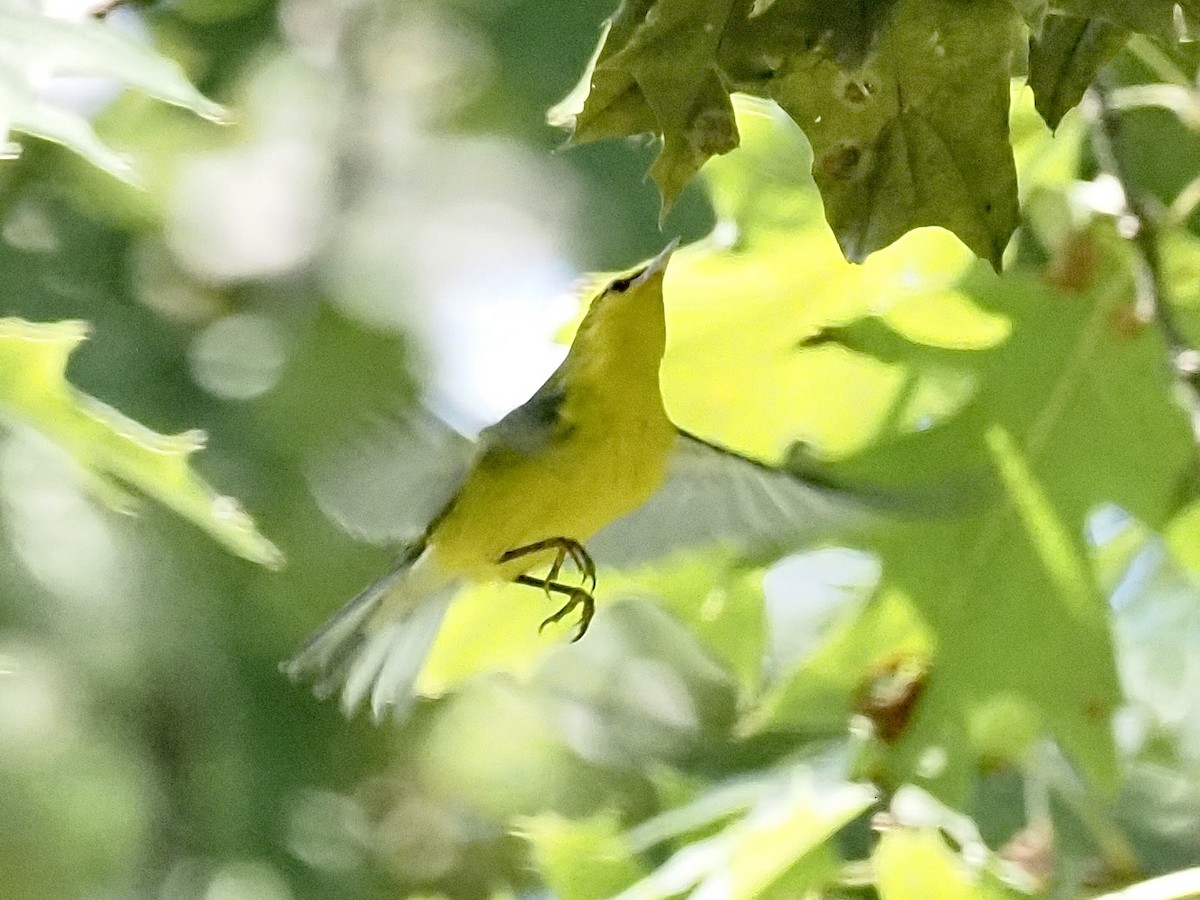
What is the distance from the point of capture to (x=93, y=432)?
0.92 meters

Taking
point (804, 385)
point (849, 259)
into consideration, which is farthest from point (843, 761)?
point (849, 259)

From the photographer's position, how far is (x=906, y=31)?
0.45 metres

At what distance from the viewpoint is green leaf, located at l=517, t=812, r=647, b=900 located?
3.30ft

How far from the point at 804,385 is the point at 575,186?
680mm

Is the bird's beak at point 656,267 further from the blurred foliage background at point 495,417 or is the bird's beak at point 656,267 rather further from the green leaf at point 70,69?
the green leaf at point 70,69

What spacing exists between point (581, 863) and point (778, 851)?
18 centimetres

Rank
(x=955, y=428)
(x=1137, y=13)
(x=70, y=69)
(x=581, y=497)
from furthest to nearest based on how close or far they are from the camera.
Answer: (x=955, y=428)
(x=581, y=497)
(x=70, y=69)
(x=1137, y=13)

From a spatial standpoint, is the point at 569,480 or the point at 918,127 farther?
the point at 569,480

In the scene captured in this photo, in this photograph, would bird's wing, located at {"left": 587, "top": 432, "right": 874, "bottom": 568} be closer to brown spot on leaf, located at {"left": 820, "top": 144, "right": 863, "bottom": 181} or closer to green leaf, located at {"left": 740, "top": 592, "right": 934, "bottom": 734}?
green leaf, located at {"left": 740, "top": 592, "right": 934, "bottom": 734}

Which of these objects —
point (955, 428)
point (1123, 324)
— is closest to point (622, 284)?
point (955, 428)

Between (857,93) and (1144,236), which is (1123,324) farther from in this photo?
(857,93)

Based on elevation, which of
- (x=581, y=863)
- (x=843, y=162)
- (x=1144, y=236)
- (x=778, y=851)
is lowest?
(x=581, y=863)

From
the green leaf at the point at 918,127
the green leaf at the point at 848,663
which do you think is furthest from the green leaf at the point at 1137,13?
the green leaf at the point at 848,663

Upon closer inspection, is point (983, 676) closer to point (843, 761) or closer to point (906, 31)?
point (843, 761)
